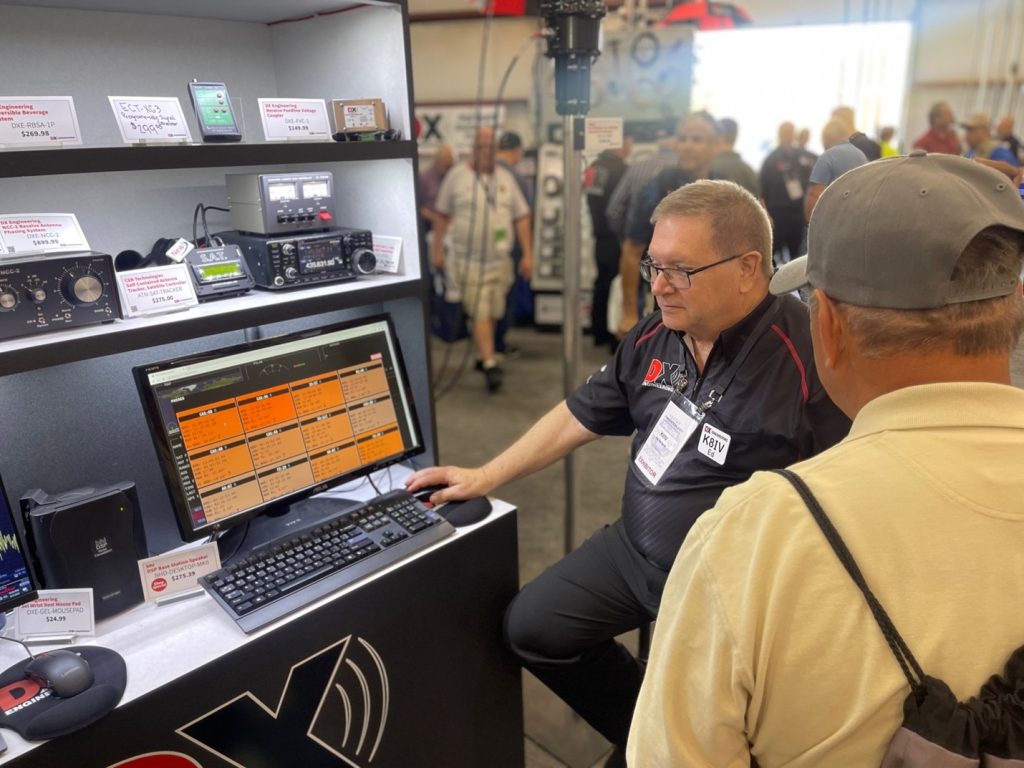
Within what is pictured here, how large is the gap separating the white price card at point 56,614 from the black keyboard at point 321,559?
0.62 feet

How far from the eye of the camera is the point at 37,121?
1125 millimetres

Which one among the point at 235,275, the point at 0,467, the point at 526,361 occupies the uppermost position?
the point at 235,275

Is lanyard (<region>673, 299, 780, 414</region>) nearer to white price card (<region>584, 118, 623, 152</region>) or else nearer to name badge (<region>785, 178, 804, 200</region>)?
white price card (<region>584, 118, 623, 152</region>)

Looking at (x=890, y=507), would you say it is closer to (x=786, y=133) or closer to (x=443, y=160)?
(x=443, y=160)

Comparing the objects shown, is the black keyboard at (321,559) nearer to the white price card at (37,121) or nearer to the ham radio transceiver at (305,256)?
the ham radio transceiver at (305,256)

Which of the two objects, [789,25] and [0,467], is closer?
[0,467]

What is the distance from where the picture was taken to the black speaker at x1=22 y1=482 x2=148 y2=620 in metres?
1.19

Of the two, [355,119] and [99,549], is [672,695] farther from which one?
[355,119]

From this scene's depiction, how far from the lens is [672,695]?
77 cm

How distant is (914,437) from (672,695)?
14.2 inches

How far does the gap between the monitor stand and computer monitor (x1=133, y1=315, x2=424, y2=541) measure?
0.05m

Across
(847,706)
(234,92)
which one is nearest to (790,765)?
(847,706)

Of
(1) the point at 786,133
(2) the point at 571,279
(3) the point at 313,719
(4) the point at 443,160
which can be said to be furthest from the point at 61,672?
(1) the point at 786,133

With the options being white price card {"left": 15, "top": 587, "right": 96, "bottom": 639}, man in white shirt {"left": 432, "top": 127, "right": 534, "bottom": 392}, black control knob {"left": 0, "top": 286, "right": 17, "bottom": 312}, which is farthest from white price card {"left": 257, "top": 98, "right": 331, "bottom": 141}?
man in white shirt {"left": 432, "top": 127, "right": 534, "bottom": 392}
